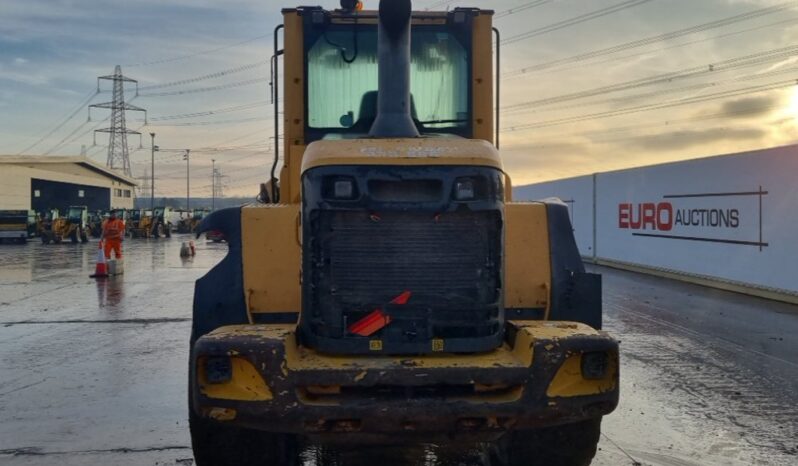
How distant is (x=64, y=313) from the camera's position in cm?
1218

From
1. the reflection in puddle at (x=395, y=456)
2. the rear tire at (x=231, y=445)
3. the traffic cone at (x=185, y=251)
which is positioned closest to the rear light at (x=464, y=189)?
the rear tire at (x=231, y=445)

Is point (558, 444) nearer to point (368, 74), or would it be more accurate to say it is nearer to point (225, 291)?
point (225, 291)

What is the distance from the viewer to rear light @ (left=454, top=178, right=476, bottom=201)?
368 cm

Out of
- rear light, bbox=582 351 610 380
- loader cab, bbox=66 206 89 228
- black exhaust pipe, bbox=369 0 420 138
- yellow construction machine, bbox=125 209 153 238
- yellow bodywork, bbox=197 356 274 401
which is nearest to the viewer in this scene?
yellow bodywork, bbox=197 356 274 401

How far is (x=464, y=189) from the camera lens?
3.69 metres

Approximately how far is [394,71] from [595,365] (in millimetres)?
2152

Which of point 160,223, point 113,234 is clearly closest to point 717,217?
point 113,234

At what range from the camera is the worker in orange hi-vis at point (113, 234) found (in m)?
18.6

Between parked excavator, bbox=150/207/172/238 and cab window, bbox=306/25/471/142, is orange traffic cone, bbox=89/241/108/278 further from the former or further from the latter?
parked excavator, bbox=150/207/172/238

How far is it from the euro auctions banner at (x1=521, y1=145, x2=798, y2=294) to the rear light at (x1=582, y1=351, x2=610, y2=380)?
10909mm

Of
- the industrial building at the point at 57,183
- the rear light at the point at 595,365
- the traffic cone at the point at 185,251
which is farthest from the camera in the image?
the industrial building at the point at 57,183

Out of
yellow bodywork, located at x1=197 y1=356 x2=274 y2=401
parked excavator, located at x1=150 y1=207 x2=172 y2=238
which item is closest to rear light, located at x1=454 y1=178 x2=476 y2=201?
yellow bodywork, located at x1=197 y1=356 x2=274 y2=401

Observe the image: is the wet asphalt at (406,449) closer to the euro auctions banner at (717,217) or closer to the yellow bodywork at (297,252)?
the euro auctions banner at (717,217)

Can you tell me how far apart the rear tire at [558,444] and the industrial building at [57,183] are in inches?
2156
